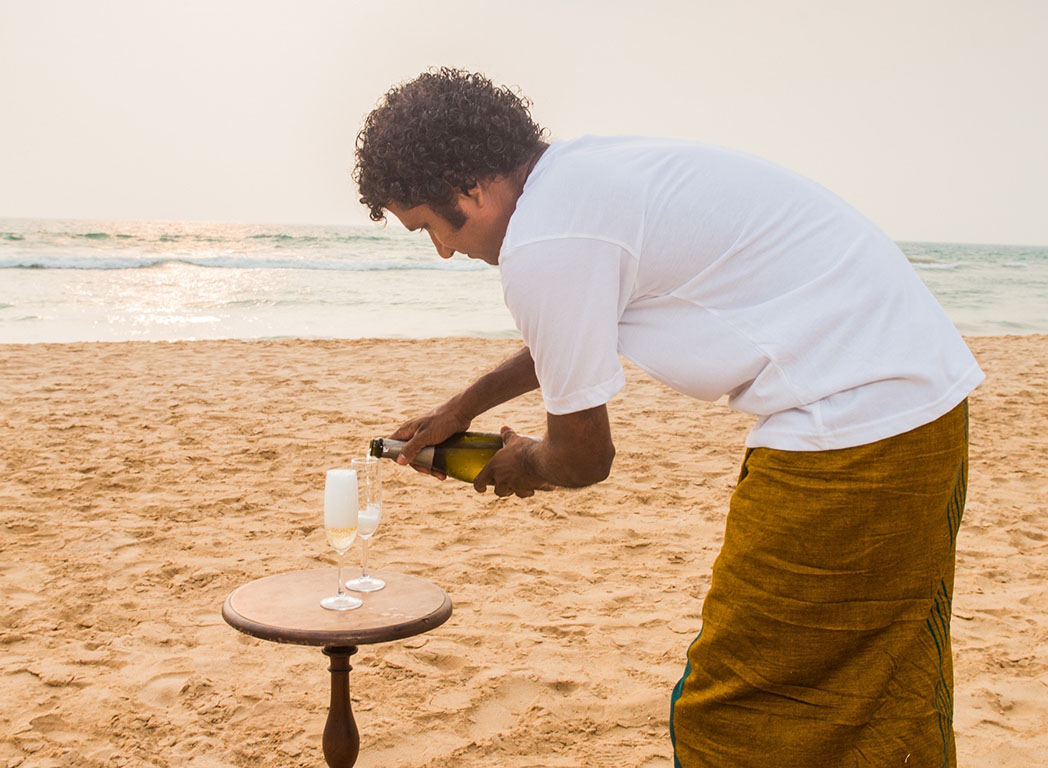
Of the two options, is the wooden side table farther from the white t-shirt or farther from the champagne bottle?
the white t-shirt

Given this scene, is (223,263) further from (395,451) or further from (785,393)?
(785,393)

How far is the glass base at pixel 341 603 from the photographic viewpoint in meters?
2.33

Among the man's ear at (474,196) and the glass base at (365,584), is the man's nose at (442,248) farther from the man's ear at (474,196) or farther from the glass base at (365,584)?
the glass base at (365,584)

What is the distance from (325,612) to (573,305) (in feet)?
3.88

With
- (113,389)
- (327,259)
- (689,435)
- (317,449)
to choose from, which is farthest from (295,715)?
(327,259)

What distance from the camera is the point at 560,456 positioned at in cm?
175

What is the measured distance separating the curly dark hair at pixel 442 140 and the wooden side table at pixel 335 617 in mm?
1000

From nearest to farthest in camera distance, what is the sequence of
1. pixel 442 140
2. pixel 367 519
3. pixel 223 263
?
pixel 442 140 → pixel 367 519 → pixel 223 263

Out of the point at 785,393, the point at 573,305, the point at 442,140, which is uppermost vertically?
the point at 442,140

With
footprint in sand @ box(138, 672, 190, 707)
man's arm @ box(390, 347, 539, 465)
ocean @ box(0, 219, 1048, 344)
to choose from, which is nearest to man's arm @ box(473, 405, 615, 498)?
man's arm @ box(390, 347, 539, 465)

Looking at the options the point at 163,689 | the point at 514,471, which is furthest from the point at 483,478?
the point at 163,689

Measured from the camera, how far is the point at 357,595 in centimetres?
247

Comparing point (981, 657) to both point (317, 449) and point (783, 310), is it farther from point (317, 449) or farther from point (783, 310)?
point (317, 449)

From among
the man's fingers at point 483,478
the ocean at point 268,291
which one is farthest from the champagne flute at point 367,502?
the ocean at point 268,291
